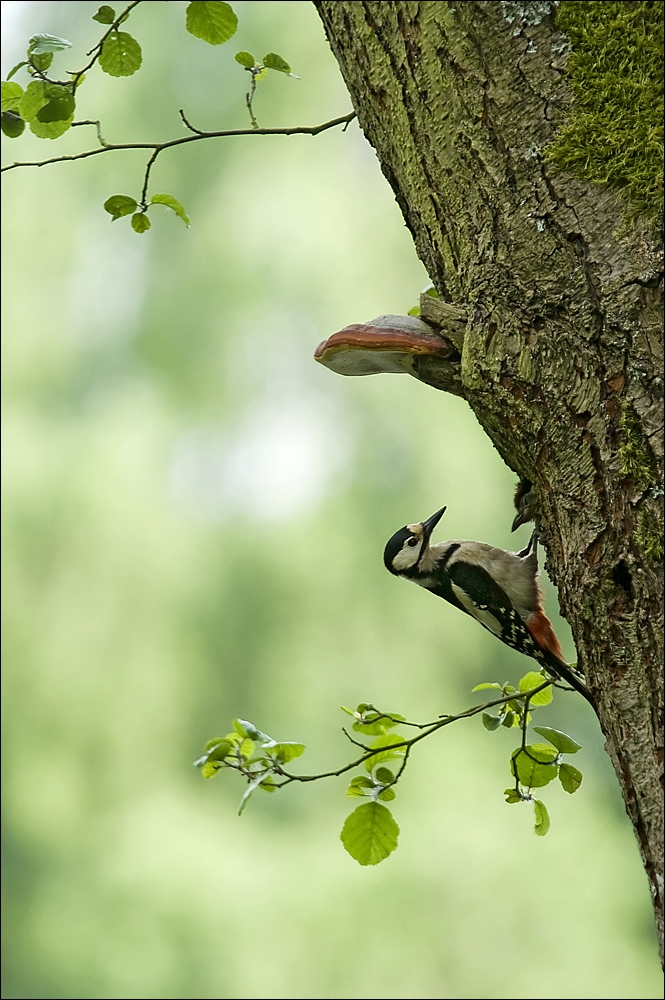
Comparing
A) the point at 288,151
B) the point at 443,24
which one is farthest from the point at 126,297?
the point at 443,24

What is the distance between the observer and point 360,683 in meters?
6.77

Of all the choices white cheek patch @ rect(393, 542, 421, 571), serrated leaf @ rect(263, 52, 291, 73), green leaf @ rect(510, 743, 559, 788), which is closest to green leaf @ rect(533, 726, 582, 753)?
green leaf @ rect(510, 743, 559, 788)

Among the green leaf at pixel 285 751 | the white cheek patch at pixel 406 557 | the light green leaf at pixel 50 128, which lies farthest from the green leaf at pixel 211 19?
the white cheek patch at pixel 406 557

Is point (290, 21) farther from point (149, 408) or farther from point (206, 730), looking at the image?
point (206, 730)

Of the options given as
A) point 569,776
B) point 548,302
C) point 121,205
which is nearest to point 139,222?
point 121,205

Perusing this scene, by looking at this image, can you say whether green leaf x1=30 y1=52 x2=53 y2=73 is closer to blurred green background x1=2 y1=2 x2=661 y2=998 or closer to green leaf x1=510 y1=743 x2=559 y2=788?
green leaf x1=510 y1=743 x2=559 y2=788

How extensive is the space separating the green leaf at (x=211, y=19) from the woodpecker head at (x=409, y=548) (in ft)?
3.84

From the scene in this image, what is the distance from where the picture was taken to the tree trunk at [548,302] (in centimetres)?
88

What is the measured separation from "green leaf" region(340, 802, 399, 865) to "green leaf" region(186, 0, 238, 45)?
1056 mm

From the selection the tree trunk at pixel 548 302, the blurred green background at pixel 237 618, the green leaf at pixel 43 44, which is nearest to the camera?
the tree trunk at pixel 548 302

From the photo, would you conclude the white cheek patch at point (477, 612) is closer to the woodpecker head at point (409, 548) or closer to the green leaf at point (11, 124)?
the woodpecker head at point (409, 548)

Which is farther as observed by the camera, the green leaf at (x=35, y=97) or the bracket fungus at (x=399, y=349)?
the green leaf at (x=35, y=97)

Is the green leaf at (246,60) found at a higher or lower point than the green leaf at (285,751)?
higher

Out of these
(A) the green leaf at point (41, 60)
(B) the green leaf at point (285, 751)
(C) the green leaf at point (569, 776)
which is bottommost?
(C) the green leaf at point (569, 776)
